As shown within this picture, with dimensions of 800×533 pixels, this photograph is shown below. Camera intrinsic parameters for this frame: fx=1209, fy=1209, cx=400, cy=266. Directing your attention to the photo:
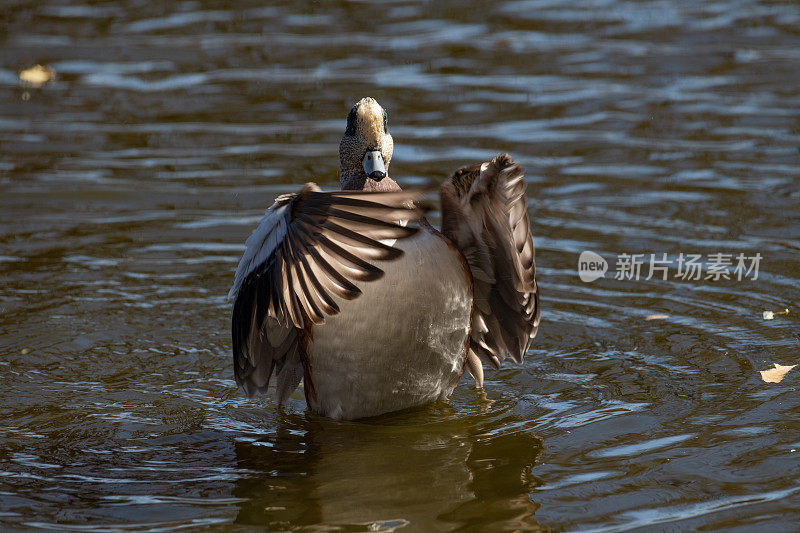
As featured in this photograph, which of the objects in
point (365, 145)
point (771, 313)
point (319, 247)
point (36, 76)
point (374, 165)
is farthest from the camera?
point (36, 76)

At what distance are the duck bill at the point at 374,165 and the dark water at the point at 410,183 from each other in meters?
1.18

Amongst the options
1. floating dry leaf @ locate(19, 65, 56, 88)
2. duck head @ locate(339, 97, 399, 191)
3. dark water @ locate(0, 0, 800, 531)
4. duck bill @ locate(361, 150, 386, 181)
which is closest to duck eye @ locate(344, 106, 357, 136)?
duck head @ locate(339, 97, 399, 191)

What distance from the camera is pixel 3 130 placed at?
1035 cm

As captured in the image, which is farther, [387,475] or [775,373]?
[775,373]

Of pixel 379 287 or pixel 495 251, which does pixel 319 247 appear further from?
pixel 495 251

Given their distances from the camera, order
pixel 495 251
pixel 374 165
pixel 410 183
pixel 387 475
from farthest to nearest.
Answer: pixel 410 183 < pixel 374 165 < pixel 495 251 < pixel 387 475

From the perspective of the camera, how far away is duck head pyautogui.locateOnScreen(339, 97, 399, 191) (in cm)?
566

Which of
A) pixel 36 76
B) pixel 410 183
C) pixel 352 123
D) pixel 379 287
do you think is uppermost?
pixel 36 76

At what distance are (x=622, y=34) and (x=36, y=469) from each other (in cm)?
884

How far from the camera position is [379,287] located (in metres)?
5.09

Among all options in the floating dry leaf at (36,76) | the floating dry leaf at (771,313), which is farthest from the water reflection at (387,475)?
the floating dry leaf at (36,76)

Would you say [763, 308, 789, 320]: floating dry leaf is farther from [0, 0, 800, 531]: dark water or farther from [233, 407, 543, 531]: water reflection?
[233, 407, 543, 531]: water reflection

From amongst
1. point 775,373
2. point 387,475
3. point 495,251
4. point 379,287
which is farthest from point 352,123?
point 775,373

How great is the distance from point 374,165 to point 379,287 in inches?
28.6
